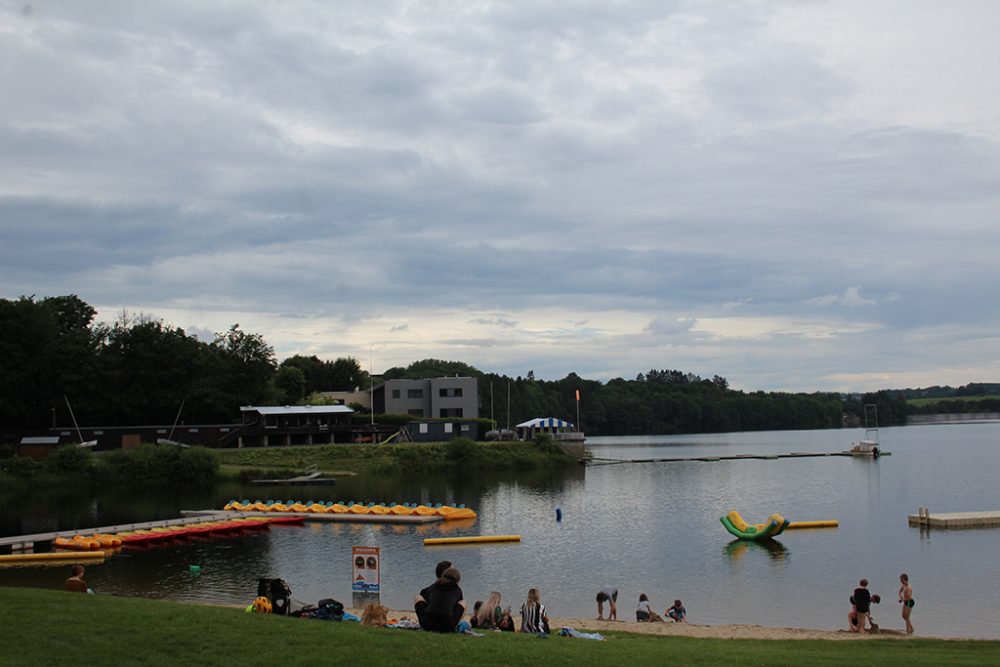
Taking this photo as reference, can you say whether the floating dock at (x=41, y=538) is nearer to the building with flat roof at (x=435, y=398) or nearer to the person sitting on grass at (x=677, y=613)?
the person sitting on grass at (x=677, y=613)

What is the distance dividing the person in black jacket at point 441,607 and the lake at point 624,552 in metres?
13.1

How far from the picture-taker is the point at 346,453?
278 feet

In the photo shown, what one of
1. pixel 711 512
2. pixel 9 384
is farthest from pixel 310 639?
pixel 9 384

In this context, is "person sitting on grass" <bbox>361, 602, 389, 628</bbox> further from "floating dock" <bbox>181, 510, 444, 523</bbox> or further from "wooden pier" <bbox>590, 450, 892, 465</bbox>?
"wooden pier" <bbox>590, 450, 892, 465</bbox>

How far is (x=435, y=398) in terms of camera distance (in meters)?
112

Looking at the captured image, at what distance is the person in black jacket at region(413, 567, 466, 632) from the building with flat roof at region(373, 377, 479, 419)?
9434 centimetres

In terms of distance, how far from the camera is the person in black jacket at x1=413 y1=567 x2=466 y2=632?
48.4 ft

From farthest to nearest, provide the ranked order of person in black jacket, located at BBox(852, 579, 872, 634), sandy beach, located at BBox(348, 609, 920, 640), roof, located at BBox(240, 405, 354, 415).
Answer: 1. roof, located at BBox(240, 405, 354, 415)
2. person in black jacket, located at BBox(852, 579, 872, 634)
3. sandy beach, located at BBox(348, 609, 920, 640)

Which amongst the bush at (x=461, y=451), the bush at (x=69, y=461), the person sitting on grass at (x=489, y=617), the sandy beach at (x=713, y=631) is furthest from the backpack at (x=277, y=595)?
the bush at (x=461, y=451)

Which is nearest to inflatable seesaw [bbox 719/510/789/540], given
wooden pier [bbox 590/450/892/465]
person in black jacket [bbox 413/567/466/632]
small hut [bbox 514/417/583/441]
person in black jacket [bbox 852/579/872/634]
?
person in black jacket [bbox 852/579/872/634]

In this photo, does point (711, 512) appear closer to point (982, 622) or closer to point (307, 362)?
point (982, 622)

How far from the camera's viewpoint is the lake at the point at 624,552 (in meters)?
28.8

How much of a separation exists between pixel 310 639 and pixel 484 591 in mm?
17074

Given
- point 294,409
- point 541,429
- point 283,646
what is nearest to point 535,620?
point 283,646
